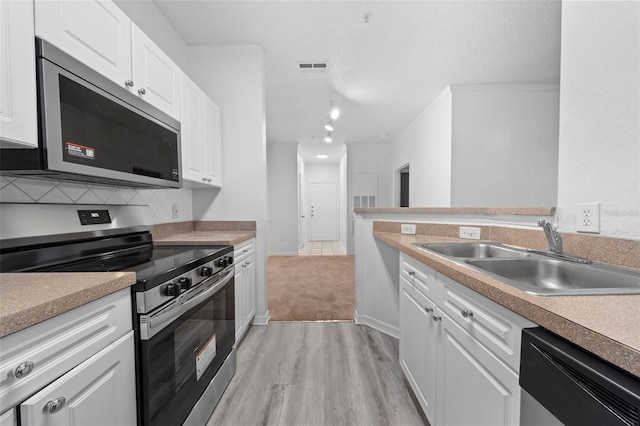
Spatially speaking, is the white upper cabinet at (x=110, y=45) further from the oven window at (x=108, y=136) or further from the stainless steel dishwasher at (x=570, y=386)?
the stainless steel dishwasher at (x=570, y=386)

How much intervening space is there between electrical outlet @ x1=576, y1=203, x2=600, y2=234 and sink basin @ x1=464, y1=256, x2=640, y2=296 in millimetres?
151

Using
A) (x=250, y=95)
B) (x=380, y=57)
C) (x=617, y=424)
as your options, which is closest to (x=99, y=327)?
(x=617, y=424)

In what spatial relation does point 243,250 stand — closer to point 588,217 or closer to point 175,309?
point 175,309

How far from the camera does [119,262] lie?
1218 millimetres

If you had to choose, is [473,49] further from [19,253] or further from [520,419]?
[19,253]

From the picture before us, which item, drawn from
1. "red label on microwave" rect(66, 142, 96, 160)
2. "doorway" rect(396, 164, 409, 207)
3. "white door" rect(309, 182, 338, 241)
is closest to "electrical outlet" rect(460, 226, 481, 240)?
"red label on microwave" rect(66, 142, 96, 160)

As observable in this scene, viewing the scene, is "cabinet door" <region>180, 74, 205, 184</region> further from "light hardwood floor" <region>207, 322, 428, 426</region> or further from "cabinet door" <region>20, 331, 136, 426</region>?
"light hardwood floor" <region>207, 322, 428, 426</region>

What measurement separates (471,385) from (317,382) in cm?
109

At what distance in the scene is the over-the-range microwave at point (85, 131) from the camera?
89 centimetres

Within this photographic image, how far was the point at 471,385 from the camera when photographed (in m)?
0.86

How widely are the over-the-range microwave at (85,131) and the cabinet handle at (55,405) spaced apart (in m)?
0.75

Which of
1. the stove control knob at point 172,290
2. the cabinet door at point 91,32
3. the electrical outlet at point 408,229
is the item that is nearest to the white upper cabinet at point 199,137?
the cabinet door at point 91,32

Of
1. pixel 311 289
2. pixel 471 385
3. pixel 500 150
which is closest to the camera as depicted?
pixel 471 385

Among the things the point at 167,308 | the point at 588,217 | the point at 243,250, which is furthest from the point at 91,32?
the point at 588,217
